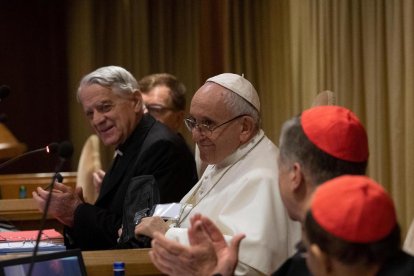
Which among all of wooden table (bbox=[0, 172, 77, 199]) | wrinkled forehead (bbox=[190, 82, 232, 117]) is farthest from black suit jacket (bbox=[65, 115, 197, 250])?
wooden table (bbox=[0, 172, 77, 199])

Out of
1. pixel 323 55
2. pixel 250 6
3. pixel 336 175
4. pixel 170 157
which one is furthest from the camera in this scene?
pixel 250 6

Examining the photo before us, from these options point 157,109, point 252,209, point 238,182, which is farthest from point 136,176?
point 157,109

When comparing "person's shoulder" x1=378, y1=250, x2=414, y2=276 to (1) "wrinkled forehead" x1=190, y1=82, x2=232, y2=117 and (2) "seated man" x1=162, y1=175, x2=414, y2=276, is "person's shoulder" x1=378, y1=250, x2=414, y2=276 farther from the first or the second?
(1) "wrinkled forehead" x1=190, y1=82, x2=232, y2=117

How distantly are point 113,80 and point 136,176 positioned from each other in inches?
22.5

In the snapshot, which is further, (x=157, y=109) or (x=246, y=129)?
(x=157, y=109)

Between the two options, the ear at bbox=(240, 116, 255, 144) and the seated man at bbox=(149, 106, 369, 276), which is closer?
the seated man at bbox=(149, 106, 369, 276)

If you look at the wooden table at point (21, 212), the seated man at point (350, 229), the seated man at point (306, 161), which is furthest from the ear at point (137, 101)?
the seated man at point (350, 229)

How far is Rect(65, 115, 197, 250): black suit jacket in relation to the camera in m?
4.71

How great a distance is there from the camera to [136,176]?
4.92 m

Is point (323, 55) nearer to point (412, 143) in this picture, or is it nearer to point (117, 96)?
point (412, 143)

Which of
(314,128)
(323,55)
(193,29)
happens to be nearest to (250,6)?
(193,29)

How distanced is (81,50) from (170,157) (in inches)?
230

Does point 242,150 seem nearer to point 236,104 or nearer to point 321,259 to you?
point 236,104

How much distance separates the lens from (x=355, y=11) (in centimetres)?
659
